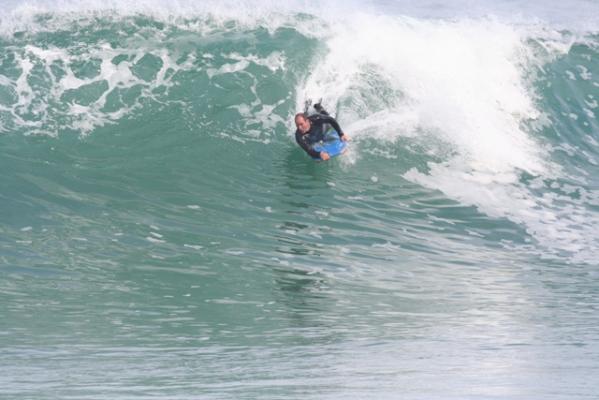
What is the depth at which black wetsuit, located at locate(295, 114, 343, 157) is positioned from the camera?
14.6 meters

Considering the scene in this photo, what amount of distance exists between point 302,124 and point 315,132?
542mm

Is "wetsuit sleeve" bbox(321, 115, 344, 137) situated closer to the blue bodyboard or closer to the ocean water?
the blue bodyboard

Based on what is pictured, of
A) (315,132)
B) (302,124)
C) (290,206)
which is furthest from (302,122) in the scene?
(290,206)

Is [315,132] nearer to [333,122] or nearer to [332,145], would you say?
[332,145]

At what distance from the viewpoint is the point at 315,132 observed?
14.9 meters

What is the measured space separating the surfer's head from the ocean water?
0.80m

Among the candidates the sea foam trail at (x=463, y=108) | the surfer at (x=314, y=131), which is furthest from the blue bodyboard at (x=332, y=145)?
the sea foam trail at (x=463, y=108)

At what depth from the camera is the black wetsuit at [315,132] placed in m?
14.6

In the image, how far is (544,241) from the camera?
13.3 m

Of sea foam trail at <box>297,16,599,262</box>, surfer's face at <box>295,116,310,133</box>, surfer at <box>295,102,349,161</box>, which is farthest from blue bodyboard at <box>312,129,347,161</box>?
sea foam trail at <box>297,16,599,262</box>

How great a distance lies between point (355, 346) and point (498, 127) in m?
10.1

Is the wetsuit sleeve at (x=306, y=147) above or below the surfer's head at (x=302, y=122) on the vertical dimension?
below

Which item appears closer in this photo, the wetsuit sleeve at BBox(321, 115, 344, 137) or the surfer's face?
the surfer's face

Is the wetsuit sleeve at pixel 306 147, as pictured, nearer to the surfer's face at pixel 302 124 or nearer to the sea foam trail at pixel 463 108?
the surfer's face at pixel 302 124
